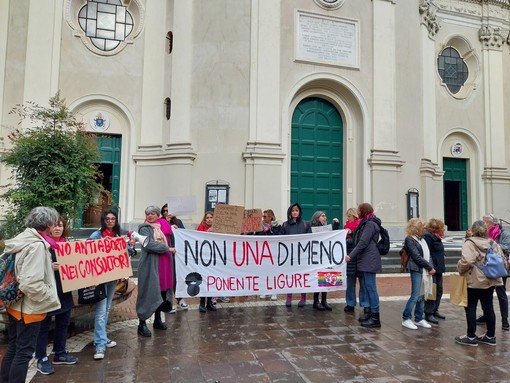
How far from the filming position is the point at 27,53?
15031mm

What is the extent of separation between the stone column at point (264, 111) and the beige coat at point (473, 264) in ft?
31.0

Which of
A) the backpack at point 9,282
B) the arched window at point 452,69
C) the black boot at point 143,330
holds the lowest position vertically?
the black boot at point 143,330

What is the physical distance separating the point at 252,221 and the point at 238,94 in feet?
25.5

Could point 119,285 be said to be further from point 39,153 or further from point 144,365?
point 39,153

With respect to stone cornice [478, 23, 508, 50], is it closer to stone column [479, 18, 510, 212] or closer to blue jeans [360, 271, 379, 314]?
stone column [479, 18, 510, 212]

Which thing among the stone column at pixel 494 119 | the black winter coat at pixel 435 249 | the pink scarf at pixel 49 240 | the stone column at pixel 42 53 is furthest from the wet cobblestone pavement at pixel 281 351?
the stone column at pixel 494 119

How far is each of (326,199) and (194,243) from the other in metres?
10.6

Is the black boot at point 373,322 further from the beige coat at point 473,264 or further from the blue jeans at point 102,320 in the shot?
the blue jeans at point 102,320

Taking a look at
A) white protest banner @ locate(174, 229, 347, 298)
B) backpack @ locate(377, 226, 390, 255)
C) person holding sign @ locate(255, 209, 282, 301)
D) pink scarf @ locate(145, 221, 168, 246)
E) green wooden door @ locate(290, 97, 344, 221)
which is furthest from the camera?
green wooden door @ locate(290, 97, 344, 221)

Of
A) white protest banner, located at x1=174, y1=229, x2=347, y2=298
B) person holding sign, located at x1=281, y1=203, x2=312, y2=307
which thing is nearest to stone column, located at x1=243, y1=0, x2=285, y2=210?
person holding sign, located at x1=281, y1=203, x2=312, y2=307

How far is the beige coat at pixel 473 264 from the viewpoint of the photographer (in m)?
5.50

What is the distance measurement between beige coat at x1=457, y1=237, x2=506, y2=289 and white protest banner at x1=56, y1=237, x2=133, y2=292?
180 inches

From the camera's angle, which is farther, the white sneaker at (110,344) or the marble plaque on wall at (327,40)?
the marble plaque on wall at (327,40)

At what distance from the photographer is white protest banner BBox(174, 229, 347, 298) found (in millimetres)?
6973
